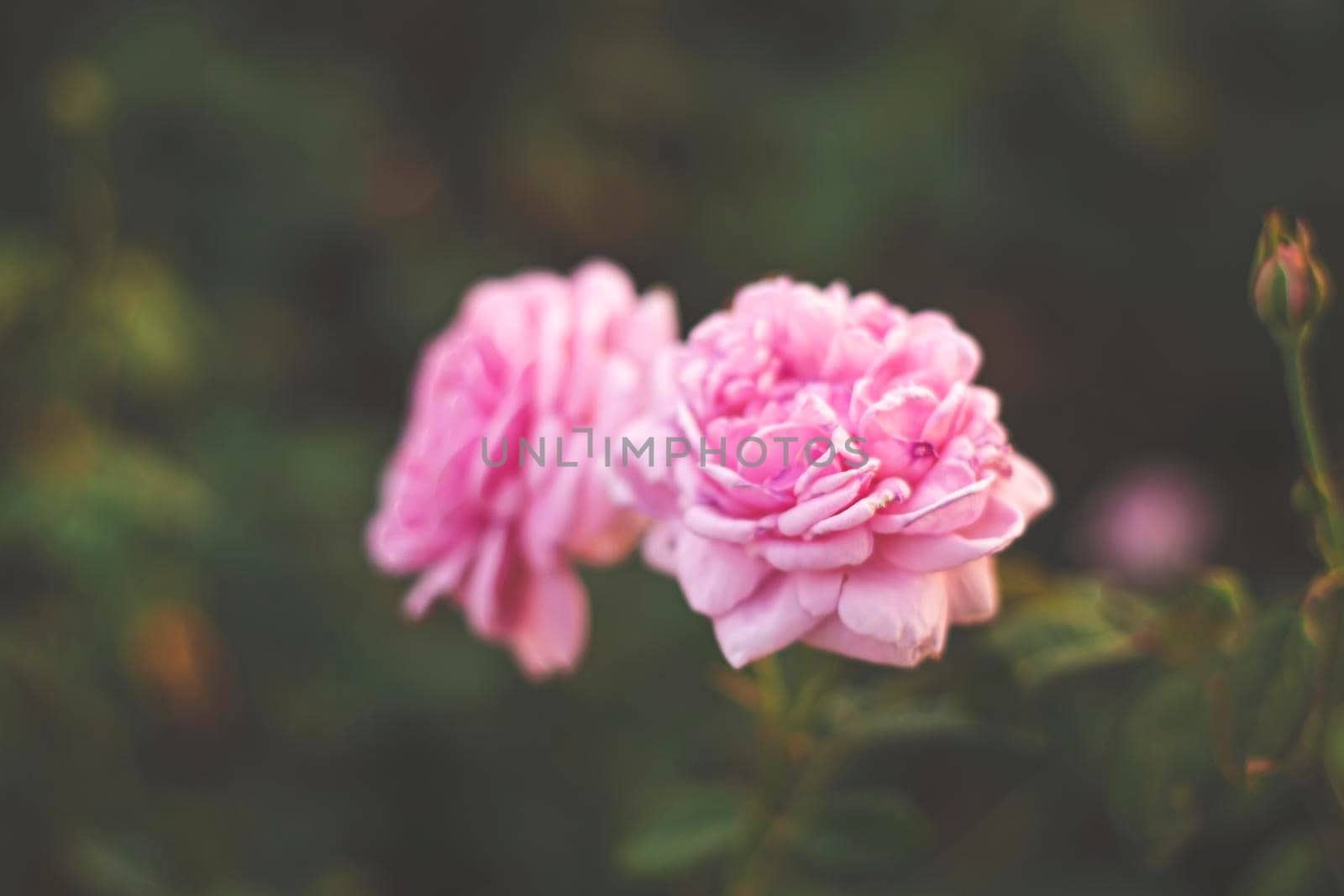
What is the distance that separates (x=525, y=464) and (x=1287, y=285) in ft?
1.21

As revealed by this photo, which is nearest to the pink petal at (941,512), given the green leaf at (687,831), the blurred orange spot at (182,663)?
the green leaf at (687,831)

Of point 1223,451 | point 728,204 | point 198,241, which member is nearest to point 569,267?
point 728,204

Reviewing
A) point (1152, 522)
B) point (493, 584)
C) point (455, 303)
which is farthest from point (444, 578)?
→ point (1152, 522)

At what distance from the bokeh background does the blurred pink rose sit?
0.08ft

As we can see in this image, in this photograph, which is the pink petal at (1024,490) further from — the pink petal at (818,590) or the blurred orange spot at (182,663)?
the blurred orange spot at (182,663)

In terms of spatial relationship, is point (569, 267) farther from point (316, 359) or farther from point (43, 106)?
point (43, 106)

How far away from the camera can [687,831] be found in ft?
2.16

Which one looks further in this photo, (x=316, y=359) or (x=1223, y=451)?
(x=1223, y=451)

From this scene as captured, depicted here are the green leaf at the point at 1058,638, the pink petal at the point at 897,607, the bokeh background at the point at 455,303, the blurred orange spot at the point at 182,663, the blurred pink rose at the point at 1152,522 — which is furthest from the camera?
the blurred pink rose at the point at 1152,522

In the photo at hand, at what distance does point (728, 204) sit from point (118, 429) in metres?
0.74

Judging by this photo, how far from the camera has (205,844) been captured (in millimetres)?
1072

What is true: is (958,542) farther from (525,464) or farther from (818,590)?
(525,464)

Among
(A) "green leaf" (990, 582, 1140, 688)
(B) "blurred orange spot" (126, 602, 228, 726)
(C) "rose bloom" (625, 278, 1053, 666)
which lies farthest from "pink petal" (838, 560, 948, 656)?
(B) "blurred orange spot" (126, 602, 228, 726)

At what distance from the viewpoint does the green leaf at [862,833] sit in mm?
614
